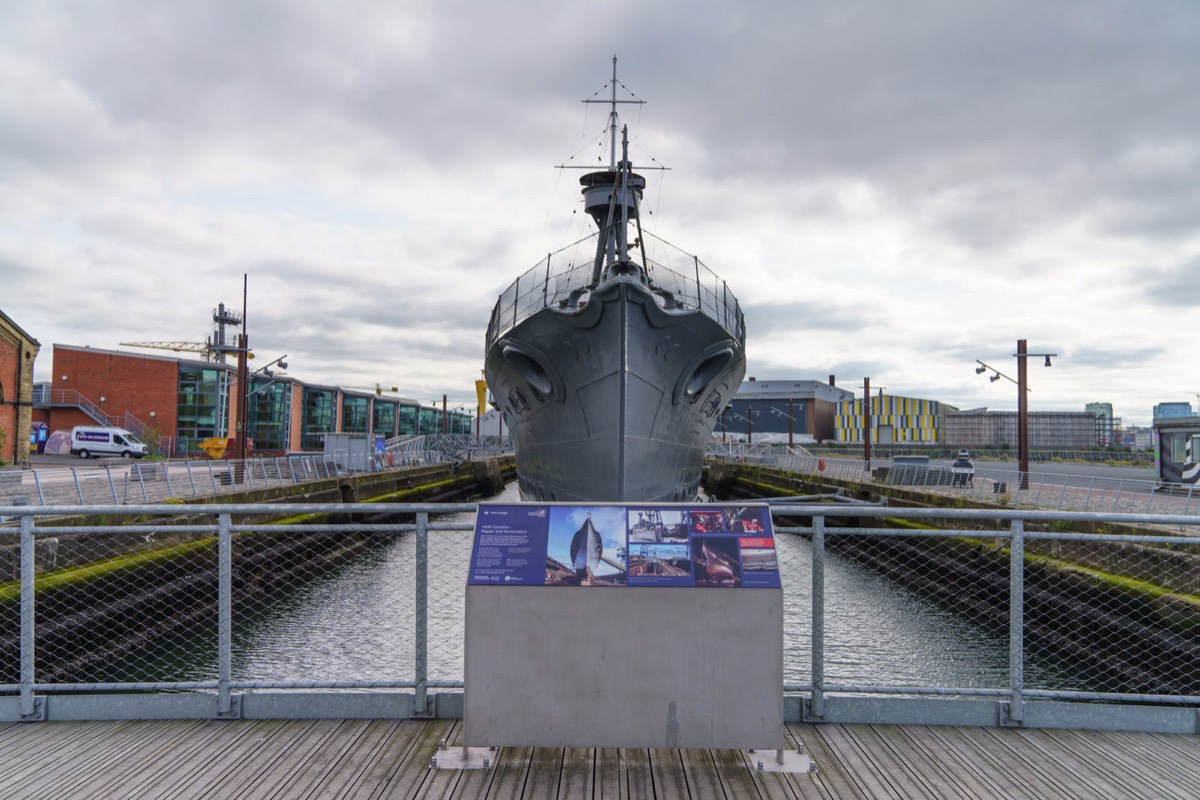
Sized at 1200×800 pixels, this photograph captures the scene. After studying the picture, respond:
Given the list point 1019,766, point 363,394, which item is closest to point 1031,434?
point 363,394

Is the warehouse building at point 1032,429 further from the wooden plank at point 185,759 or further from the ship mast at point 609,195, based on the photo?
the wooden plank at point 185,759

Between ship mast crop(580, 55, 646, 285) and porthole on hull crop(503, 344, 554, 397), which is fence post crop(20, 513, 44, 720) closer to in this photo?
porthole on hull crop(503, 344, 554, 397)

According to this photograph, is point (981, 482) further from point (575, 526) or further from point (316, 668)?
point (575, 526)

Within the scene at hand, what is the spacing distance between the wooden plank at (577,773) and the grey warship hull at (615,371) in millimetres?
7929

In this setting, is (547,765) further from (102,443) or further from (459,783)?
(102,443)

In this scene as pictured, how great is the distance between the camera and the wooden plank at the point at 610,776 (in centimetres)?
311

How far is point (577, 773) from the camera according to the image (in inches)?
129

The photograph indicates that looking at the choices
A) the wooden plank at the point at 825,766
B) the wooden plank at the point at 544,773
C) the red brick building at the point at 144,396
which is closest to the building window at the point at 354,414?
the red brick building at the point at 144,396

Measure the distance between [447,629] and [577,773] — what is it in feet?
24.9

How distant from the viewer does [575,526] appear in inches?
136

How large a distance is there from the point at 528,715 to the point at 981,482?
24029 mm

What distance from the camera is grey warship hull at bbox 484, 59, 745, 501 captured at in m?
11.4

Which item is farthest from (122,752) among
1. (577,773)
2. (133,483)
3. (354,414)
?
(354,414)

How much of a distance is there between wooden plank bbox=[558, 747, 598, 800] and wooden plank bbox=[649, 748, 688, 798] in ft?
0.93
